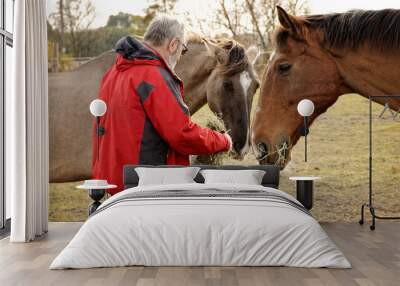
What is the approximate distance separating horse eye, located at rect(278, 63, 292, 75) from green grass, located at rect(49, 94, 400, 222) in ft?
1.90

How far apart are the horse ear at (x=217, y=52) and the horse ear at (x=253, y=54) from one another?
22 cm

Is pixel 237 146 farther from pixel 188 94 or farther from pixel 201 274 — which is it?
pixel 201 274

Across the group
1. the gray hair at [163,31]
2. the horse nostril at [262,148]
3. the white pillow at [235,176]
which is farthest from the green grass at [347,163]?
the gray hair at [163,31]

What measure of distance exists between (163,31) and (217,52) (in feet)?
3.16

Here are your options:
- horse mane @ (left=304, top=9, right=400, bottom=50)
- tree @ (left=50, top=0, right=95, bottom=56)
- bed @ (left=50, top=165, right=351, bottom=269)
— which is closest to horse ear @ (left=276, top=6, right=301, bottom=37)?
horse mane @ (left=304, top=9, right=400, bottom=50)


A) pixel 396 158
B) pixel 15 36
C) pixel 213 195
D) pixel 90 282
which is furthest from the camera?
pixel 396 158

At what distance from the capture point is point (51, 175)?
5922mm

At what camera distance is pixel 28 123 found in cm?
486

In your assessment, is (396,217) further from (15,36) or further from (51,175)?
(15,36)

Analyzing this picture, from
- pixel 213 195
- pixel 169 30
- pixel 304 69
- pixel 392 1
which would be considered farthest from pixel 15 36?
pixel 392 1

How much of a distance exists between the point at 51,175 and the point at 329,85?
2.81m

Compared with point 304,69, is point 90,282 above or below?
below

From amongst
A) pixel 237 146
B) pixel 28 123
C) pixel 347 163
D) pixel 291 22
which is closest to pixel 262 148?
pixel 237 146

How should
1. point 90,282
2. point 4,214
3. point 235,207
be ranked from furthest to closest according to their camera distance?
point 4,214, point 235,207, point 90,282
